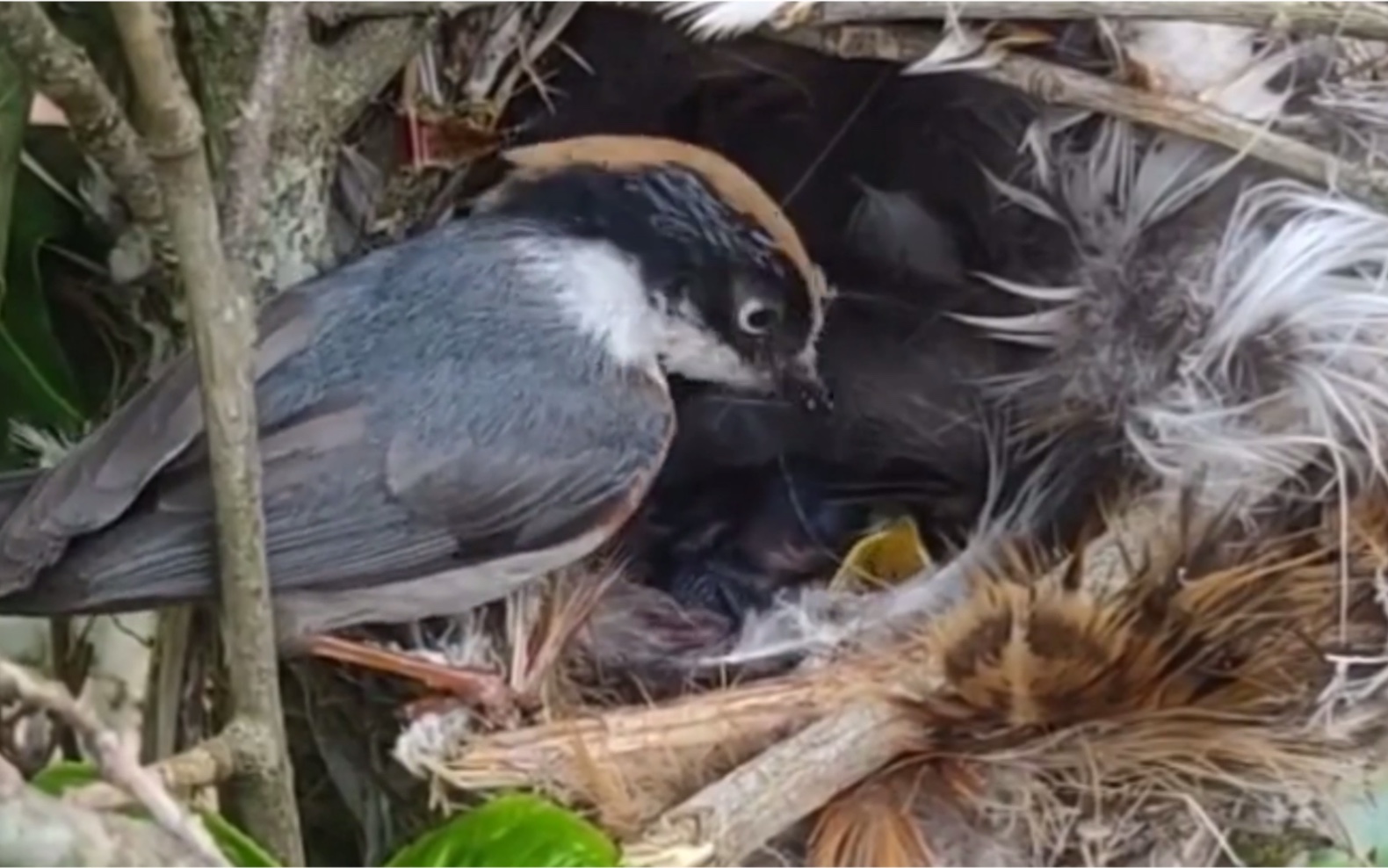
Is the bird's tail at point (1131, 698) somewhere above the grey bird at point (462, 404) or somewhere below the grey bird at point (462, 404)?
below

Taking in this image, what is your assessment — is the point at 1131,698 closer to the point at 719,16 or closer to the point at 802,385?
the point at 802,385

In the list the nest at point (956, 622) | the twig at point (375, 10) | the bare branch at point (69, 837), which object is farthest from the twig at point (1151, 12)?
the bare branch at point (69, 837)

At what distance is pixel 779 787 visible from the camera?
67 cm

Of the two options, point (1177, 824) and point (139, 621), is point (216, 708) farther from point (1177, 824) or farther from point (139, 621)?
point (1177, 824)

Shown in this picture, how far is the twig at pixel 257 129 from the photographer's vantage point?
2.15ft

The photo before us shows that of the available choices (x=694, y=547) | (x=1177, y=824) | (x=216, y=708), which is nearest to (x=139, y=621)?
(x=216, y=708)

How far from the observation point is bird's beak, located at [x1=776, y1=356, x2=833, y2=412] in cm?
69

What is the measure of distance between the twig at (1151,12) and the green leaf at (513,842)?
26 cm

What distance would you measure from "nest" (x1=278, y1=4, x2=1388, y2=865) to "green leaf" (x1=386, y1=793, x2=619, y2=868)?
0.05 m

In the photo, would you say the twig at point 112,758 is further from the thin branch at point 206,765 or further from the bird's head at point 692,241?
the bird's head at point 692,241

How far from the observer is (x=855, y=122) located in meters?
0.71

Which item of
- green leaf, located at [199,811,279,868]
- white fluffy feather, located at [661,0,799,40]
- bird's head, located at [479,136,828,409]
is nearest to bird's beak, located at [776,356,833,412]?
bird's head, located at [479,136,828,409]

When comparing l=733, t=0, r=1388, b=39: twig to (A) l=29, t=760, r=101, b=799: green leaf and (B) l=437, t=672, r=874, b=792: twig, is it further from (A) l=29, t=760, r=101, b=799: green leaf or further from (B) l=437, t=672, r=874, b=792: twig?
(A) l=29, t=760, r=101, b=799: green leaf

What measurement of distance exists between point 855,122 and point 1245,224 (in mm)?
129
